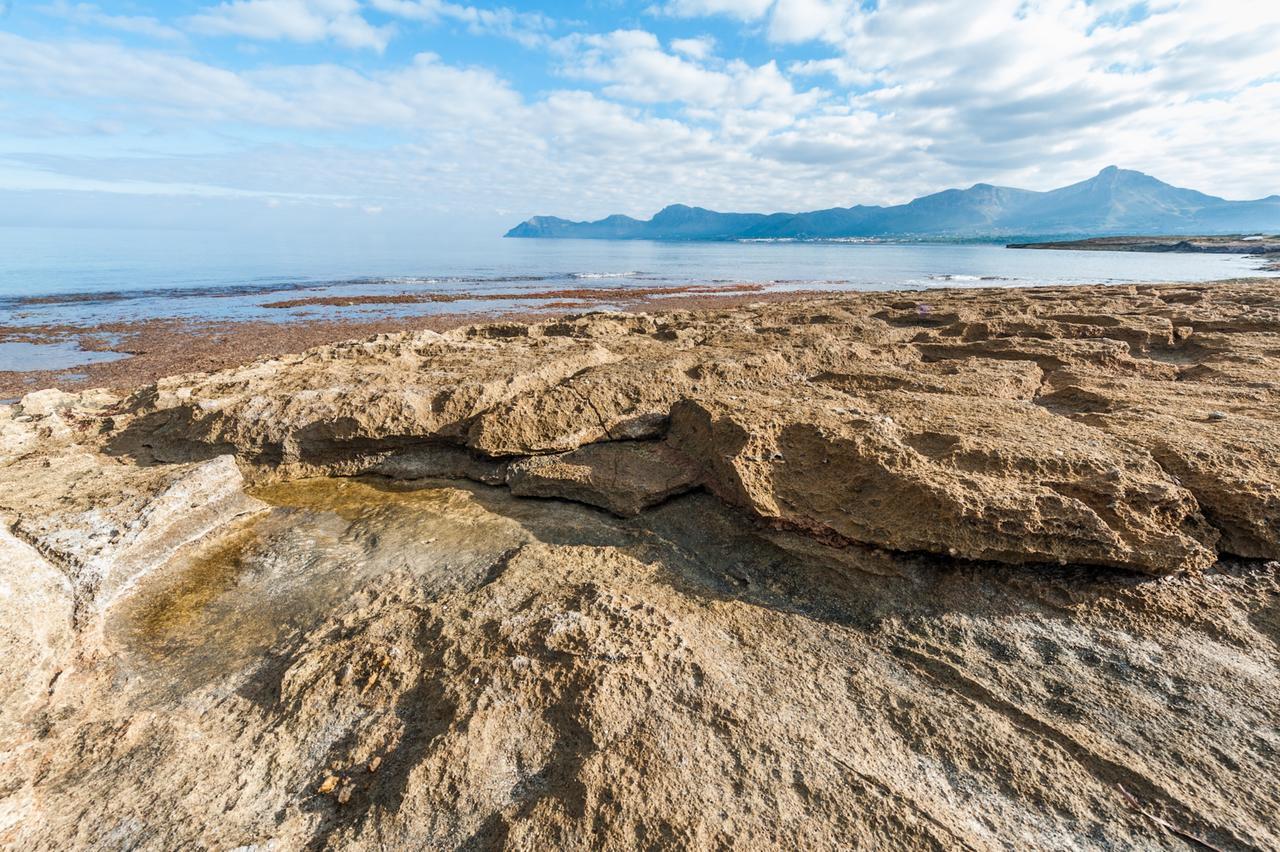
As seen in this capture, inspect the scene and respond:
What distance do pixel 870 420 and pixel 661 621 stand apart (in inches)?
106

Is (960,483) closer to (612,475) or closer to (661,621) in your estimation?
(661,621)

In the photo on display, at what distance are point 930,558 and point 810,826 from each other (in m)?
2.22

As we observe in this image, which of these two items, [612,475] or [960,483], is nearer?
[960,483]

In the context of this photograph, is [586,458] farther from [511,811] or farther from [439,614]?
[511,811]

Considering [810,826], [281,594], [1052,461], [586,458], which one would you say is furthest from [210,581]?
[1052,461]

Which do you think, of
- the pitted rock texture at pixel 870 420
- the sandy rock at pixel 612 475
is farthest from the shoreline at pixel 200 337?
the sandy rock at pixel 612 475

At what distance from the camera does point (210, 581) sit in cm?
452

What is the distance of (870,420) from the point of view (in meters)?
4.96

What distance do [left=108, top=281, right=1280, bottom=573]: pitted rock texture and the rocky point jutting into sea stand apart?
4 cm

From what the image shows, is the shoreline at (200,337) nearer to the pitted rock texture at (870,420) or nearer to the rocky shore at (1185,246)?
the pitted rock texture at (870,420)

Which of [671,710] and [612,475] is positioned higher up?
[612,475]

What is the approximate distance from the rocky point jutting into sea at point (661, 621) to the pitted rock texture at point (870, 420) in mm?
39

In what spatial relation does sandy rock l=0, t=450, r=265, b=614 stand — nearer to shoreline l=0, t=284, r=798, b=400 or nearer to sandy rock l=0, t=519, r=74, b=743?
sandy rock l=0, t=519, r=74, b=743

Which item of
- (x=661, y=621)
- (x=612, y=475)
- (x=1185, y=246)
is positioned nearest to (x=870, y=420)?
(x=612, y=475)
